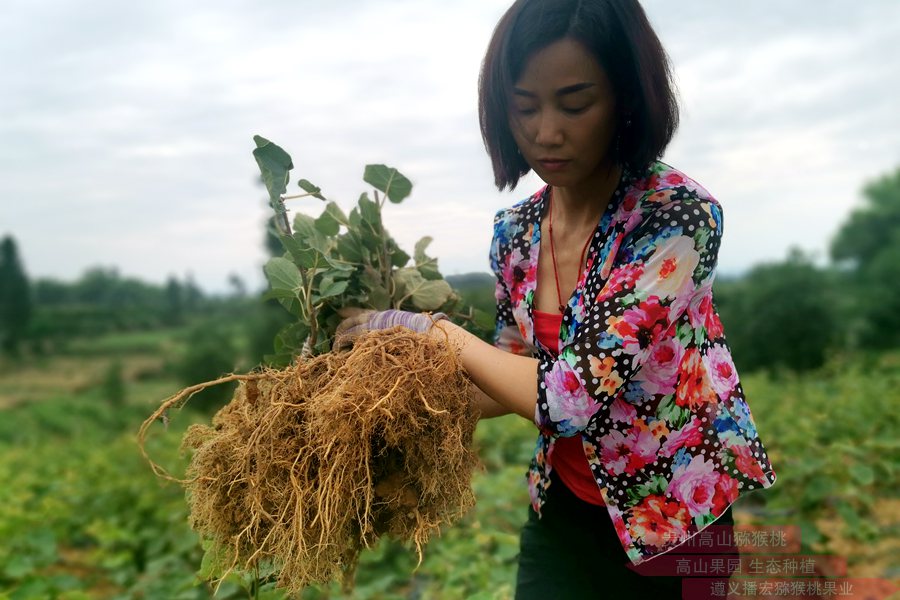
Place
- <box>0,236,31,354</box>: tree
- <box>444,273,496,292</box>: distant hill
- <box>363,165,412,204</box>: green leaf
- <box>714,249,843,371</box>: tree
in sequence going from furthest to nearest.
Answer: <box>0,236,31,354</box>: tree
<box>714,249,843,371</box>: tree
<box>444,273,496,292</box>: distant hill
<box>363,165,412,204</box>: green leaf

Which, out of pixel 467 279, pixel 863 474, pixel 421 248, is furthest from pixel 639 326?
pixel 863 474

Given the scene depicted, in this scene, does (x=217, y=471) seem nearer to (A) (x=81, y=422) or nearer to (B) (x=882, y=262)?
(A) (x=81, y=422)

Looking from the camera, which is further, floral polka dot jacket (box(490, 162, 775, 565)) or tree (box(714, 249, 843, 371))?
tree (box(714, 249, 843, 371))

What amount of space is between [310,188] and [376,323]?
1.15 ft

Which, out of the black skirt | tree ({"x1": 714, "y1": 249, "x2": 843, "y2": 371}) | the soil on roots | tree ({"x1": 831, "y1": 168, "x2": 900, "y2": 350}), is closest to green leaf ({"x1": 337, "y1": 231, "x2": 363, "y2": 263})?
the soil on roots

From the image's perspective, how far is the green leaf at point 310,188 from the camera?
143 centimetres

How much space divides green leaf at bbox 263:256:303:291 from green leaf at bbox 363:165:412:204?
0.31 m

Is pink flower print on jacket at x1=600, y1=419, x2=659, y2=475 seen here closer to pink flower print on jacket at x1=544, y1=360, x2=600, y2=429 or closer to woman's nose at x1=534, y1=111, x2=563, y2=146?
pink flower print on jacket at x1=544, y1=360, x2=600, y2=429

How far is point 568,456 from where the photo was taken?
149cm

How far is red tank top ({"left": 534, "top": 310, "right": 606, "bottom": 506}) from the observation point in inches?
55.4

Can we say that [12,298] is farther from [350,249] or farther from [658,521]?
[658,521]

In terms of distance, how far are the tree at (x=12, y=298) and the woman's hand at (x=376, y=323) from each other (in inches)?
1487

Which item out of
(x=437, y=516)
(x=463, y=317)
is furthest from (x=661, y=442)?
(x=463, y=317)

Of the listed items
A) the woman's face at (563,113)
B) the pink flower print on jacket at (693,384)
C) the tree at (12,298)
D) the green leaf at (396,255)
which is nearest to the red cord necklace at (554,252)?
the woman's face at (563,113)
